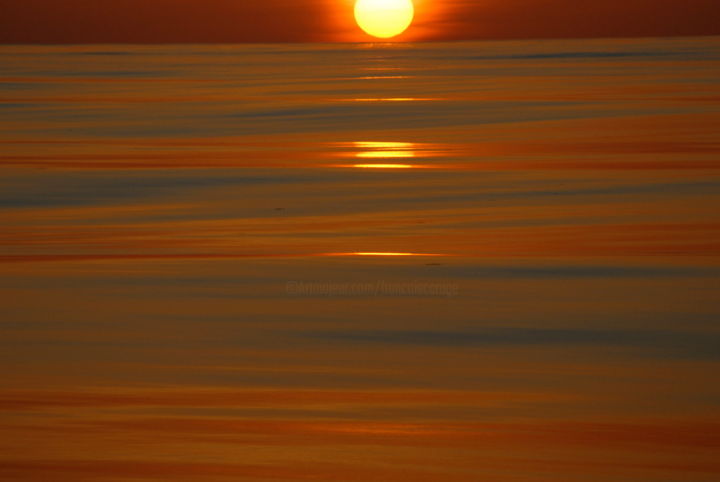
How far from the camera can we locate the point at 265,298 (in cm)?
413

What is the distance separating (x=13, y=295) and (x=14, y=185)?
2645mm

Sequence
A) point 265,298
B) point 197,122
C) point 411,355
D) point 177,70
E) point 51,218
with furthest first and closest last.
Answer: point 177,70, point 197,122, point 51,218, point 265,298, point 411,355

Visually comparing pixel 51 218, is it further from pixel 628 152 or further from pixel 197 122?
pixel 197 122

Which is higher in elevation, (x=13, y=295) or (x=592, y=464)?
(x=13, y=295)

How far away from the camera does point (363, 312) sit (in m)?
3.96

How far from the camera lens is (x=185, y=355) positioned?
3.52 metres

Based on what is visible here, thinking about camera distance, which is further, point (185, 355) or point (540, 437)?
point (185, 355)

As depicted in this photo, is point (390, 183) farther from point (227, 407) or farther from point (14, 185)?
point (227, 407)

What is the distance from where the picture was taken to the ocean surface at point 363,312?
9.23ft

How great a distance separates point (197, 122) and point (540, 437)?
8176mm

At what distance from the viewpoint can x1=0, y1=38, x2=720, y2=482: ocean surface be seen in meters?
2.81

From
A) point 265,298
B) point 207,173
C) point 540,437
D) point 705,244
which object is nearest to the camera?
point 540,437

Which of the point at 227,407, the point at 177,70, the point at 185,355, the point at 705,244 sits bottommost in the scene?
the point at 227,407

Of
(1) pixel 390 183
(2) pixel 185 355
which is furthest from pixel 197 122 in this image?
(2) pixel 185 355
